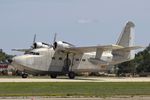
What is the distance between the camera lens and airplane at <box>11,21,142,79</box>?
6850 centimetres

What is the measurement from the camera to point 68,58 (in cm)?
7131

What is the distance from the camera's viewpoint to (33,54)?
68.9 m

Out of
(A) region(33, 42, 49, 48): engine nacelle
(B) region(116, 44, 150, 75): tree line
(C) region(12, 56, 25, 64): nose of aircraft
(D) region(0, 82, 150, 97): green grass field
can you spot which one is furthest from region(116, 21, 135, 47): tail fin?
(B) region(116, 44, 150, 75): tree line

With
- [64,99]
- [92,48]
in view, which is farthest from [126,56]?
[64,99]

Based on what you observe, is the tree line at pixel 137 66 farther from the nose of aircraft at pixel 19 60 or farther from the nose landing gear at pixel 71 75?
the nose of aircraft at pixel 19 60

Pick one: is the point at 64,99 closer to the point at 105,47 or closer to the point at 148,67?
the point at 105,47

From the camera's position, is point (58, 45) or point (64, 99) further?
point (58, 45)

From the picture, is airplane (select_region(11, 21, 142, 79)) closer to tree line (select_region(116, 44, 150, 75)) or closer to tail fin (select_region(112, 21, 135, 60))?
tail fin (select_region(112, 21, 135, 60))

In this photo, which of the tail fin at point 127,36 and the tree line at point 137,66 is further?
the tree line at point 137,66

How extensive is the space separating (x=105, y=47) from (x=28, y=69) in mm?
11376

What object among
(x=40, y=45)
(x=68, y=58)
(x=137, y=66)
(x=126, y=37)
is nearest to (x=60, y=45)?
(x=68, y=58)

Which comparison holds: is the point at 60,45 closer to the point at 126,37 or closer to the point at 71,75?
the point at 71,75

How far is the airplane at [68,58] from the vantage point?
68500 millimetres

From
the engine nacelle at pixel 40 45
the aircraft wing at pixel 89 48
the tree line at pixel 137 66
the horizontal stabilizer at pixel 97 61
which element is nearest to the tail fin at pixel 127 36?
the horizontal stabilizer at pixel 97 61
